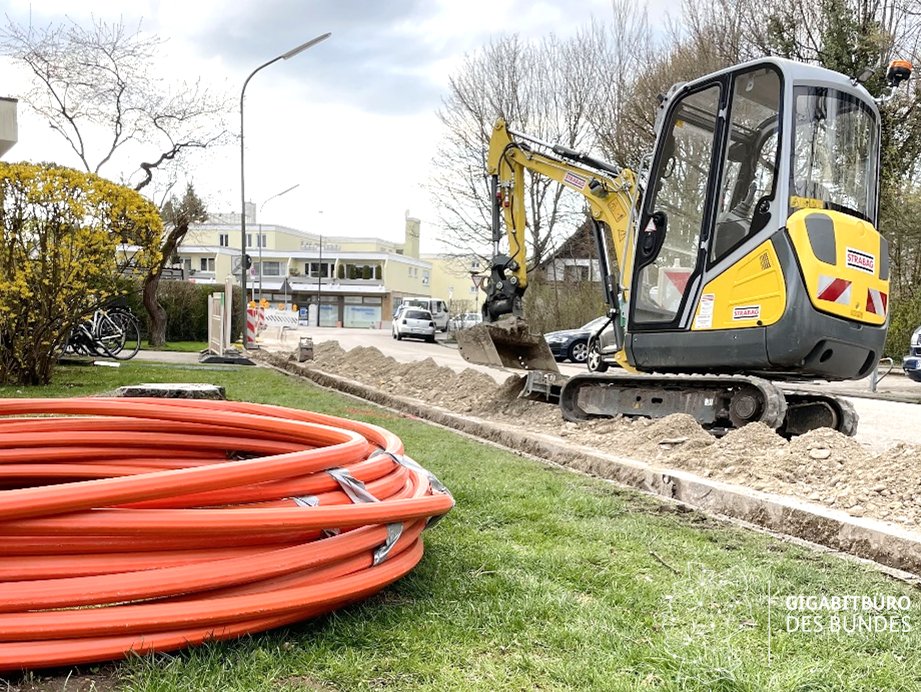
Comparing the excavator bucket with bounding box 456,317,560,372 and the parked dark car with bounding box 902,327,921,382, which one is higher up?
the excavator bucket with bounding box 456,317,560,372

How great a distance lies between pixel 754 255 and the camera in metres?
7.05

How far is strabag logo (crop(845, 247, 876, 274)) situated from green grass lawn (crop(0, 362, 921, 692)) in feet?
A: 11.2

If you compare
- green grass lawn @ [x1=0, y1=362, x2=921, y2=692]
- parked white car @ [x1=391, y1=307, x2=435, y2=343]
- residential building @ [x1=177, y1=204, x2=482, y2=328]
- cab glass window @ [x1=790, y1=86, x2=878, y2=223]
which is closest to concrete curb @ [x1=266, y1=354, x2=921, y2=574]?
green grass lawn @ [x1=0, y1=362, x2=921, y2=692]

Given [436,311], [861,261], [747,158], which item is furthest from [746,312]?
[436,311]

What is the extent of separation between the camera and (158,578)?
2.44m

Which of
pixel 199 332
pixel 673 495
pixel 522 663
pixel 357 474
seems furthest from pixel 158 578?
pixel 199 332

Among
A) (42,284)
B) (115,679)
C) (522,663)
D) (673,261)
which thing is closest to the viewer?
(115,679)

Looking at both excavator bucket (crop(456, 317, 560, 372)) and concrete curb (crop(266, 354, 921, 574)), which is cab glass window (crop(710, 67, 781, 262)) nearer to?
concrete curb (crop(266, 354, 921, 574))

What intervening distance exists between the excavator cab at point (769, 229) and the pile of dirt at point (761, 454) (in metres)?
0.92

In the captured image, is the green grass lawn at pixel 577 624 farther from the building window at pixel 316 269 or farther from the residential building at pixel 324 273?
the building window at pixel 316 269

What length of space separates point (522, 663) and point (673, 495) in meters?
3.21

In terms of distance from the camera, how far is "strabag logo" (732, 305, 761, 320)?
7024 millimetres

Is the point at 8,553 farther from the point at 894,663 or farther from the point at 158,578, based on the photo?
the point at 894,663

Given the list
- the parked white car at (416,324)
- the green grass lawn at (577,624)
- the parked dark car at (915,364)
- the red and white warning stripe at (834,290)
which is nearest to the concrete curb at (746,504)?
the green grass lawn at (577,624)
